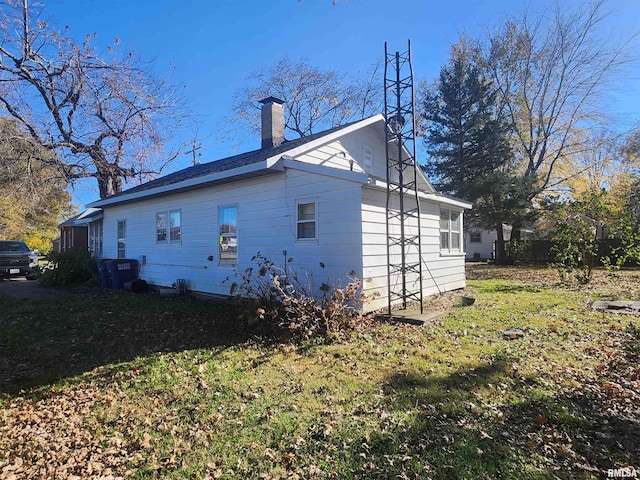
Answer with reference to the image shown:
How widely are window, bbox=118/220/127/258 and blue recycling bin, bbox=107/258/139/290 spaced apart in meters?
1.29

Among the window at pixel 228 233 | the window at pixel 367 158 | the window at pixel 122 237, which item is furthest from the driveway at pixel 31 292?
the window at pixel 367 158

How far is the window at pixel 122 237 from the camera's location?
13.2 meters

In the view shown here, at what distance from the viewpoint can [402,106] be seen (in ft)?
25.8

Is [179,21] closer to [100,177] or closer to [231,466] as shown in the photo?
[231,466]

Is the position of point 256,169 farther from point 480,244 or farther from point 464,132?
point 480,244

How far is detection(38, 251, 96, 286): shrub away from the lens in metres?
13.3

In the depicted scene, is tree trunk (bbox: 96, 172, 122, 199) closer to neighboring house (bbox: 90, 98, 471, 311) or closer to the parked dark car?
the parked dark car

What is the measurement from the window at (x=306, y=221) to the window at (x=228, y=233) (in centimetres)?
211

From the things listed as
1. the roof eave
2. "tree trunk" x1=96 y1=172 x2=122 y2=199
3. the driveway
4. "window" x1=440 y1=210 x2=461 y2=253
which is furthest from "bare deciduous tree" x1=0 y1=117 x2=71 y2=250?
"window" x1=440 y1=210 x2=461 y2=253

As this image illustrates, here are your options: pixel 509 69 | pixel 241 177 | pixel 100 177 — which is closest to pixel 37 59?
pixel 100 177

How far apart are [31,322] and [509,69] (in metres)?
26.1

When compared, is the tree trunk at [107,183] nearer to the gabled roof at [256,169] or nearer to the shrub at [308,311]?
the gabled roof at [256,169]

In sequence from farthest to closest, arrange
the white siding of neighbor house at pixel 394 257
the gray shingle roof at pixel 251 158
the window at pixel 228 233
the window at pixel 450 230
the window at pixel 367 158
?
the window at pixel 367 158
the window at pixel 450 230
the window at pixel 228 233
the gray shingle roof at pixel 251 158
the white siding of neighbor house at pixel 394 257

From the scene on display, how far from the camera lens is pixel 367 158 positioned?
1166 centimetres
